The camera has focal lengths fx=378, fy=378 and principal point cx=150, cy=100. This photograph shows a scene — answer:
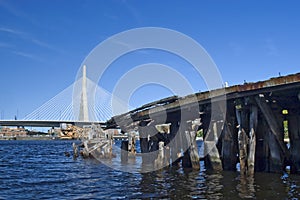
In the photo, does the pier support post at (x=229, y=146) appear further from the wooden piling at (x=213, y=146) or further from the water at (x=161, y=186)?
the water at (x=161, y=186)

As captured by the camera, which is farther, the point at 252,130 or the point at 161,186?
the point at 161,186

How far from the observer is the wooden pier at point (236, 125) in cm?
1683

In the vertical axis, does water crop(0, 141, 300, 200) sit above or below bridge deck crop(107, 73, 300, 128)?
below

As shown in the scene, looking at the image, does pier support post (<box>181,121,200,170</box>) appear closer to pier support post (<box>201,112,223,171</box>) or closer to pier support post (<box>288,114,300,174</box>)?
pier support post (<box>201,112,223,171</box>)

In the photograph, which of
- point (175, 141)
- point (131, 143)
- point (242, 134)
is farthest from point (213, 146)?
point (131, 143)

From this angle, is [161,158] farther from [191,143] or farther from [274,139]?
[274,139]

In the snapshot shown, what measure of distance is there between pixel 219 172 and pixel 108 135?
1965 centimetres

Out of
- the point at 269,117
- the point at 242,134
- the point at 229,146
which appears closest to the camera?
the point at 269,117

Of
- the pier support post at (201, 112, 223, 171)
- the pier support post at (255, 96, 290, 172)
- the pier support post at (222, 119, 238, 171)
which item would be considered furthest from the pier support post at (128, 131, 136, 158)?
the pier support post at (255, 96, 290, 172)

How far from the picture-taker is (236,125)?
20578 millimetres

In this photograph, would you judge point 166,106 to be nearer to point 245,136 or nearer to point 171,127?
point 171,127

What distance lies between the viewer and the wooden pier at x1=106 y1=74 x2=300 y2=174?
16828mm

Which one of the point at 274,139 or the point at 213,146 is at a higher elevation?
the point at 274,139

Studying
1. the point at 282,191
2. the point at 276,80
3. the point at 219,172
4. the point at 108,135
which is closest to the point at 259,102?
the point at 276,80
